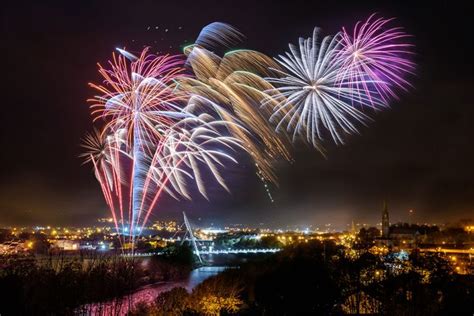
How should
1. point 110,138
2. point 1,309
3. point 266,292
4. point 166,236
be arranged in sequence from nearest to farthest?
point 1,309
point 266,292
point 110,138
point 166,236

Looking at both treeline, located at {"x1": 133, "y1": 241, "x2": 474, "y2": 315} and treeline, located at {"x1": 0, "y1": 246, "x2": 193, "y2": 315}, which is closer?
treeline, located at {"x1": 133, "y1": 241, "x2": 474, "y2": 315}

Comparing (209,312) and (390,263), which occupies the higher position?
(390,263)

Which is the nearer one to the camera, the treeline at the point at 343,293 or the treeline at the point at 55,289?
the treeline at the point at 343,293

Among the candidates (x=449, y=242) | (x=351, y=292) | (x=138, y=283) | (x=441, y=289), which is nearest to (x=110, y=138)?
(x=351, y=292)

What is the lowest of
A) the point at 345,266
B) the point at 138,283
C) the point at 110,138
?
the point at 138,283

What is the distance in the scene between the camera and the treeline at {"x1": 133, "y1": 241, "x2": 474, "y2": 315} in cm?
1831

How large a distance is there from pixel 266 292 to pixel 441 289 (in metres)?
7.33

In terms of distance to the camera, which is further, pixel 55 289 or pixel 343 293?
pixel 55 289

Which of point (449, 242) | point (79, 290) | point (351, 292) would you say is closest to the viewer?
point (351, 292)

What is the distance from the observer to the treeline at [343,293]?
18.3 m

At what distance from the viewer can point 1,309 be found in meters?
17.9

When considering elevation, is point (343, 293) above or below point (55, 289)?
below

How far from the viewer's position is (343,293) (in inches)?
874

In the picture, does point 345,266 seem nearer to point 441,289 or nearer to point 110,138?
point 441,289
